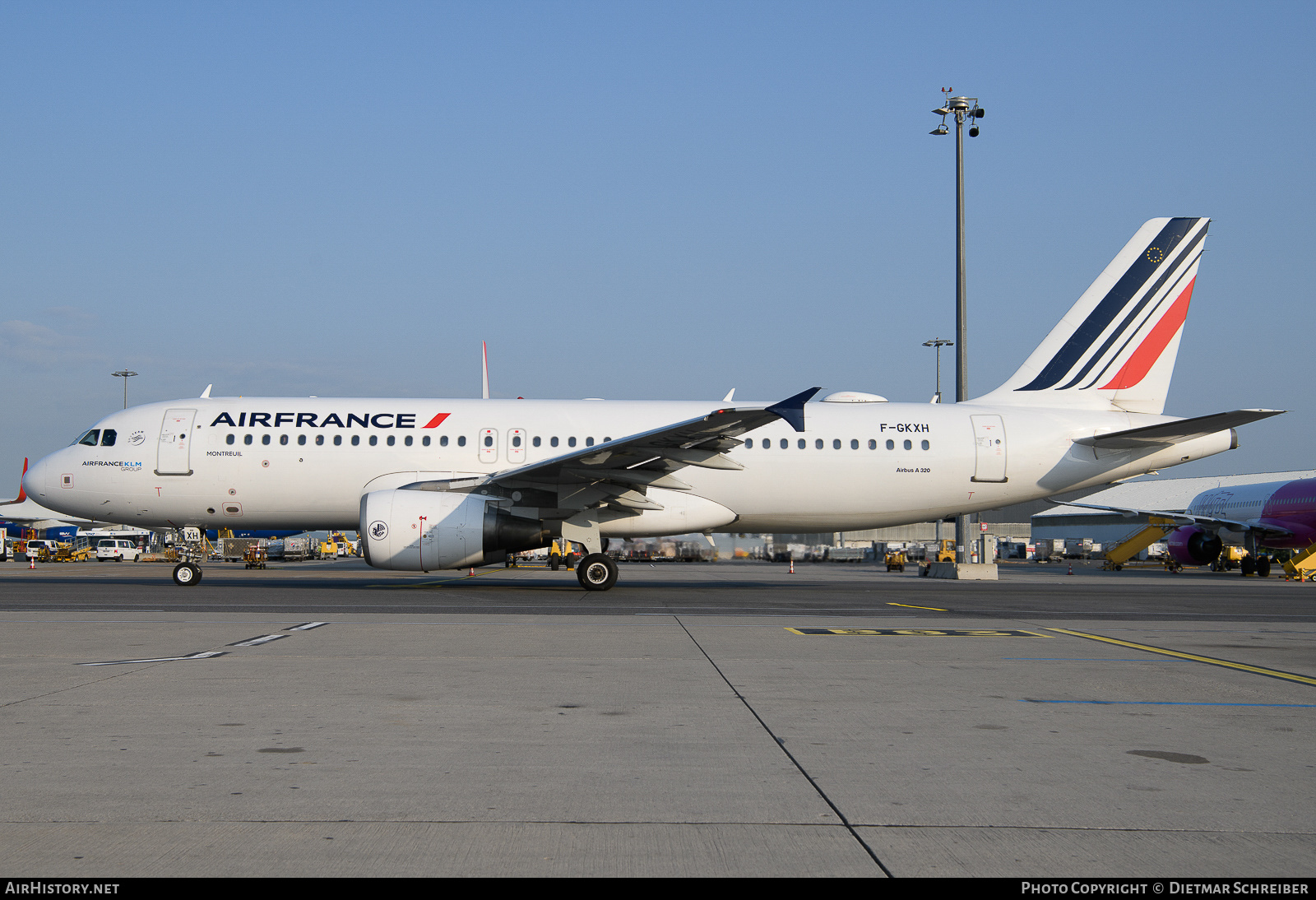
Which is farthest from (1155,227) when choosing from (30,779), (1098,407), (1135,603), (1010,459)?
(30,779)

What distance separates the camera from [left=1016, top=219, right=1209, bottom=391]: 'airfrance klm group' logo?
2153cm

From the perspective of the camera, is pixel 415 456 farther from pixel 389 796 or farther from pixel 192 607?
pixel 389 796

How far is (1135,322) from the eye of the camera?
2156 centimetres

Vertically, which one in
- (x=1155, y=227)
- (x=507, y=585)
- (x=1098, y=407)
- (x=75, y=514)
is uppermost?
(x=1155, y=227)

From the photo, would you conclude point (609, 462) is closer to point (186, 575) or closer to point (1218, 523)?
point (186, 575)

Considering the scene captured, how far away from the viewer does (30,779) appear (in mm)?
4250

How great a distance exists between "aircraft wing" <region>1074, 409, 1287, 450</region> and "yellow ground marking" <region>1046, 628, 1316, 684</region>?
31.9 ft

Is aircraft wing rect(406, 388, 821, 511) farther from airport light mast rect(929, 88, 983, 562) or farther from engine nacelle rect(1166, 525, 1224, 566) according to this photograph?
engine nacelle rect(1166, 525, 1224, 566)

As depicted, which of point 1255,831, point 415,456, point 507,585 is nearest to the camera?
point 1255,831

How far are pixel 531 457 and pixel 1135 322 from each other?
13788mm

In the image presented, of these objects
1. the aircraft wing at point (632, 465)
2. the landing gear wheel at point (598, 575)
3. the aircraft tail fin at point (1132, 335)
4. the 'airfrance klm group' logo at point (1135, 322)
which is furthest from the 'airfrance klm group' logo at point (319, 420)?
the 'airfrance klm group' logo at point (1135, 322)

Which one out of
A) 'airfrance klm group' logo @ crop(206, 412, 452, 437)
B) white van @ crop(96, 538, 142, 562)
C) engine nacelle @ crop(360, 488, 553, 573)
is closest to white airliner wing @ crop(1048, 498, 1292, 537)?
engine nacelle @ crop(360, 488, 553, 573)

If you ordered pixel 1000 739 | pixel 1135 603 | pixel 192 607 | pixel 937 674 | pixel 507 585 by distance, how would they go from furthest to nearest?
pixel 507 585 < pixel 1135 603 < pixel 192 607 < pixel 937 674 < pixel 1000 739

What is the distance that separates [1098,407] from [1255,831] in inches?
766
